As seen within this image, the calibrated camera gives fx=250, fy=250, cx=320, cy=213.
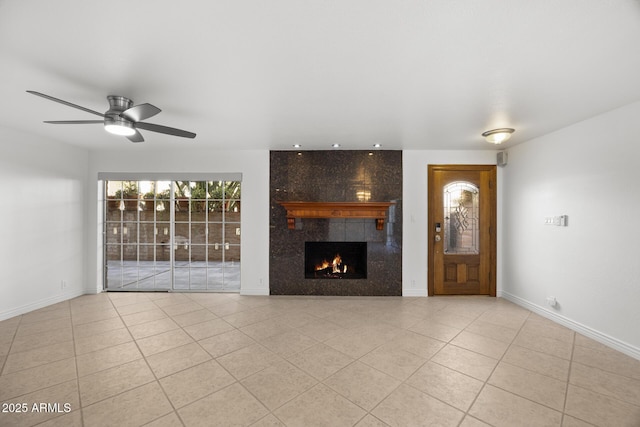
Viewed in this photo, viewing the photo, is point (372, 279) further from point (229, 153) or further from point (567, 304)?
point (229, 153)

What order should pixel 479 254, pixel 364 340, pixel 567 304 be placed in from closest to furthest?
1. pixel 364 340
2. pixel 567 304
3. pixel 479 254

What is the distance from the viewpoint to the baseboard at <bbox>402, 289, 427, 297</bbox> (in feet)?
13.4

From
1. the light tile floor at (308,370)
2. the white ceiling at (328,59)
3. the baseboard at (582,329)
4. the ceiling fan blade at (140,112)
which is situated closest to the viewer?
the white ceiling at (328,59)

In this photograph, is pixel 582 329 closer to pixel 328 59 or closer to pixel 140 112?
pixel 328 59

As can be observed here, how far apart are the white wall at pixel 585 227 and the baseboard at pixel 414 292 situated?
1.29 meters

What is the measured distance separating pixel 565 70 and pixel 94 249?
6251mm

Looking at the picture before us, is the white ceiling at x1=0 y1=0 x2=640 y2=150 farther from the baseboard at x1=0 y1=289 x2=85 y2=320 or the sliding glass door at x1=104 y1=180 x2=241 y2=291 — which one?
the baseboard at x1=0 y1=289 x2=85 y2=320

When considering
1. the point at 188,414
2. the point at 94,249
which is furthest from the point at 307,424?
the point at 94,249

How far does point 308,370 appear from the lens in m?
2.08

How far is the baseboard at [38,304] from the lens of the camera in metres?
3.14

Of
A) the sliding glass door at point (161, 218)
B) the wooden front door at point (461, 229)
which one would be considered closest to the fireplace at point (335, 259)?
the wooden front door at point (461, 229)

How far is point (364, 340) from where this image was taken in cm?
260

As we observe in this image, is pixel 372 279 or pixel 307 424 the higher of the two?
pixel 372 279

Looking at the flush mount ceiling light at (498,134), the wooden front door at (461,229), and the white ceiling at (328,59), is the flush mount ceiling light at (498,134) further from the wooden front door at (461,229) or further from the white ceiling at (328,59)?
the wooden front door at (461,229)
